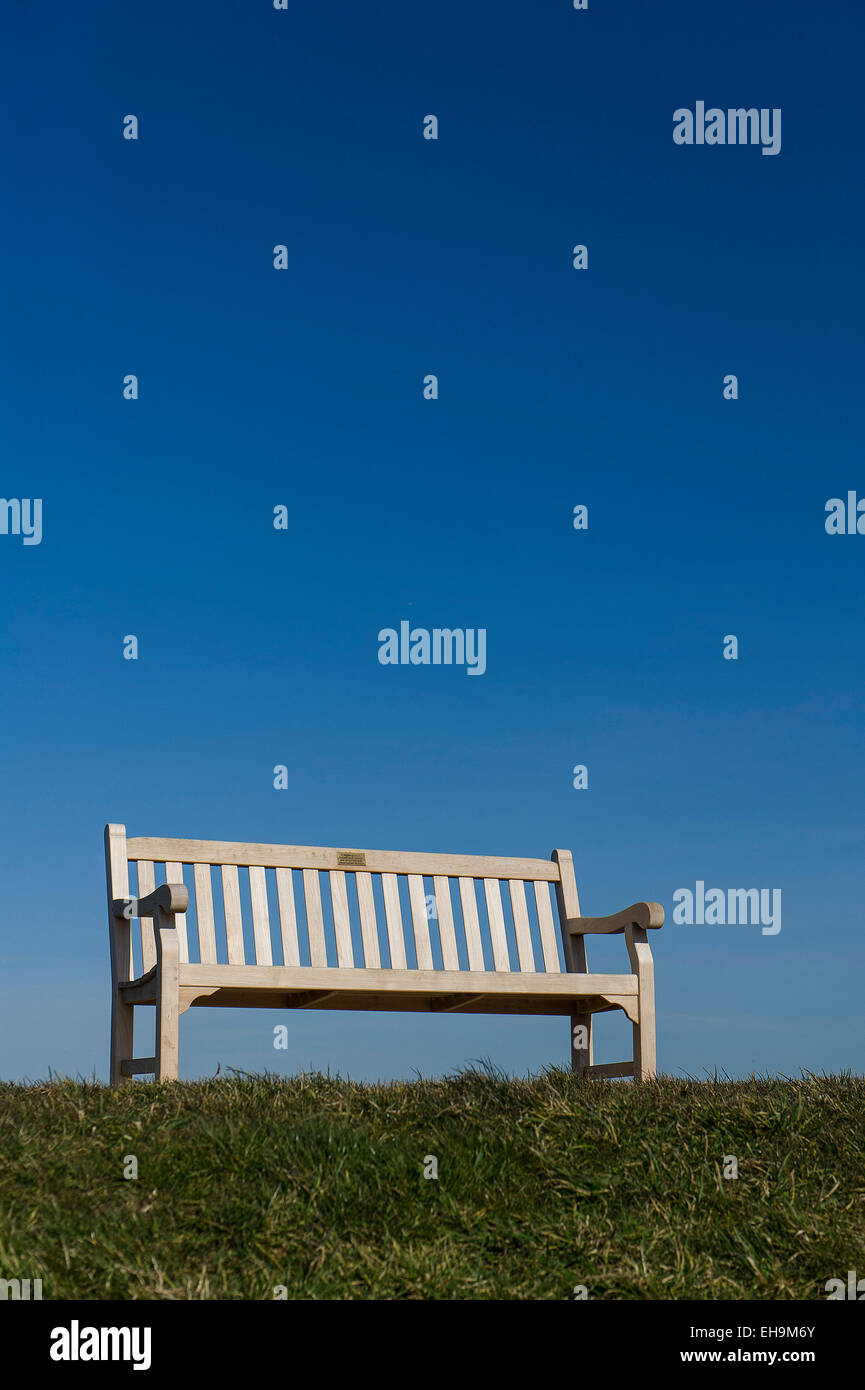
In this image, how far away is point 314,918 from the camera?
6.72 m

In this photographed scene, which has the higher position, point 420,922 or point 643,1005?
point 420,922

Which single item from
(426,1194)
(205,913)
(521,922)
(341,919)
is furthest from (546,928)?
(426,1194)

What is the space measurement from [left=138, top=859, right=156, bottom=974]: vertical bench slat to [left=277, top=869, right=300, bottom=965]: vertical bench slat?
68cm

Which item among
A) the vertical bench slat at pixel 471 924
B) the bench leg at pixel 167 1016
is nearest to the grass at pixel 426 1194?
the bench leg at pixel 167 1016

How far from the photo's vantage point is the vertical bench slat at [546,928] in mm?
7211

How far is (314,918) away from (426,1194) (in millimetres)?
2598

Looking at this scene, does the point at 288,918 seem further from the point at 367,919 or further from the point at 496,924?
the point at 496,924

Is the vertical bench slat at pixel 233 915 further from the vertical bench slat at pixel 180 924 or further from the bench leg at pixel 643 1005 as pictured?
the bench leg at pixel 643 1005

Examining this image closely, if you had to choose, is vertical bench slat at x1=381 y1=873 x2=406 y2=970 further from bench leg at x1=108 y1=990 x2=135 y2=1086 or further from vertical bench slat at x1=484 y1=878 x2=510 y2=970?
bench leg at x1=108 y1=990 x2=135 y2=1086

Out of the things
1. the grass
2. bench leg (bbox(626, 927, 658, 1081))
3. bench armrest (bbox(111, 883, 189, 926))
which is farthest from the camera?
bench leg (bbox(626, 927, 658, 1081))

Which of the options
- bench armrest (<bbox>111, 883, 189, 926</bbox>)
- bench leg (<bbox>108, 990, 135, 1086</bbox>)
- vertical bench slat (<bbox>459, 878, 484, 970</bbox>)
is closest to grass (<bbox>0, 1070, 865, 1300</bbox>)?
bench armrest (<bbox>111, 883, 189, 926</bbox>)

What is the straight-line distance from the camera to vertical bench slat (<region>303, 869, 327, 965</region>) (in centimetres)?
659
